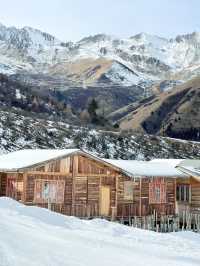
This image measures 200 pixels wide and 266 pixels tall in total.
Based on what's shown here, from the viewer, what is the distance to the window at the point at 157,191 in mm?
38250

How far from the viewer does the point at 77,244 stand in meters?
15.6

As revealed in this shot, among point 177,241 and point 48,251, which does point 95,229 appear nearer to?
point 177,241

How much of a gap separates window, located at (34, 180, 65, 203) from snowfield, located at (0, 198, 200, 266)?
9.64 m

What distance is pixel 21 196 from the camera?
32.1 metres

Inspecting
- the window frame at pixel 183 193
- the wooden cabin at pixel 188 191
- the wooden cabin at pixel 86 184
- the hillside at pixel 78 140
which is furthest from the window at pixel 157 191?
the hillside at pixel 78 140

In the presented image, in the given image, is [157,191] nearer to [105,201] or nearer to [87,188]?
[105,201]

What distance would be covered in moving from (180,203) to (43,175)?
13487 mm

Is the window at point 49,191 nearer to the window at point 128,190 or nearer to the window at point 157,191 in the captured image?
the window at point 128,190

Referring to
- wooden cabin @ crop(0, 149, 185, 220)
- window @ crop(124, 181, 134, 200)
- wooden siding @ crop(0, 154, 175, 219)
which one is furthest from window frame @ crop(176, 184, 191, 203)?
window @ crop(124, 181, 134, 200)

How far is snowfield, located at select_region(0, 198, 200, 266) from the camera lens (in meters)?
13.0

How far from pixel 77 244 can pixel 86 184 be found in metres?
19.4

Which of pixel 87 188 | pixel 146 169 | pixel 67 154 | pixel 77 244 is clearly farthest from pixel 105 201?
pixel 77 244

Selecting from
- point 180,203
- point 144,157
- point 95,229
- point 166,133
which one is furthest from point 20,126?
point 166,133

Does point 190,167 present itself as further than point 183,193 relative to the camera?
Yes
